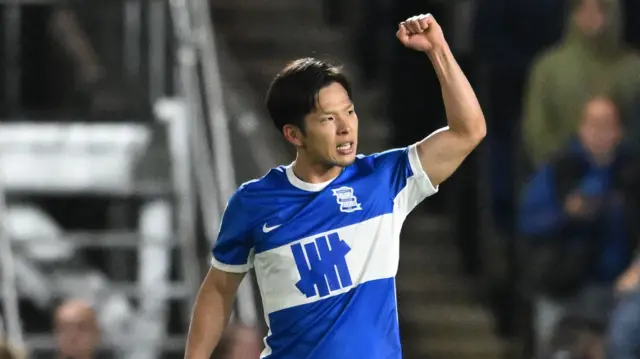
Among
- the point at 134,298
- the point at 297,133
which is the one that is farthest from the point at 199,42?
the point at 297,133

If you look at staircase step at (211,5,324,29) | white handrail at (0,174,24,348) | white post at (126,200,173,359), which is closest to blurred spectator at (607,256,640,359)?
white post at (126,200,173,359)

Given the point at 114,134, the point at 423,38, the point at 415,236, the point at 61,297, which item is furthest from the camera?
the point at 415,236

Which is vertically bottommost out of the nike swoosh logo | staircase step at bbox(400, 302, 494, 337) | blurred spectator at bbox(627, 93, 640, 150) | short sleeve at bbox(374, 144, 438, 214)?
staircase step at bbox(400, 302, 494, 337)

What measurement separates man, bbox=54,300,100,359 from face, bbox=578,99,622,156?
2.38 meters

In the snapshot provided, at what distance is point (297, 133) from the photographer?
410 cm

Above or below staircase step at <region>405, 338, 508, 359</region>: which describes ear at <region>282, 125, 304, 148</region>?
above

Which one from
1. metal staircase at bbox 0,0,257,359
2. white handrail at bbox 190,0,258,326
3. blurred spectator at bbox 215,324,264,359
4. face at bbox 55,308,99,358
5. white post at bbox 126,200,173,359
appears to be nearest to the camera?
blurred spectator at bbox 215,324,264,359

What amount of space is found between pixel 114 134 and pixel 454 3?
2.25 meters

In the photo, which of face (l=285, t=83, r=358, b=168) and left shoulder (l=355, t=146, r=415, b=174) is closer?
face (l=285, t=83, r=358, b=168)

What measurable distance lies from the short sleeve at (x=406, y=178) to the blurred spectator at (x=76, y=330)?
273 centimetres

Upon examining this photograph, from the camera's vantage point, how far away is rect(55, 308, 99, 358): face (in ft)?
21.5

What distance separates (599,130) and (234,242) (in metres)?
3.45

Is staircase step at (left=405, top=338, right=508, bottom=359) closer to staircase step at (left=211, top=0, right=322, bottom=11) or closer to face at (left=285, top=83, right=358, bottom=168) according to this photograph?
staircase step at (left=211, top=0, right=322, bottom=11)

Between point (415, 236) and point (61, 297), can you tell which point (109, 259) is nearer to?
point (61, 297)
